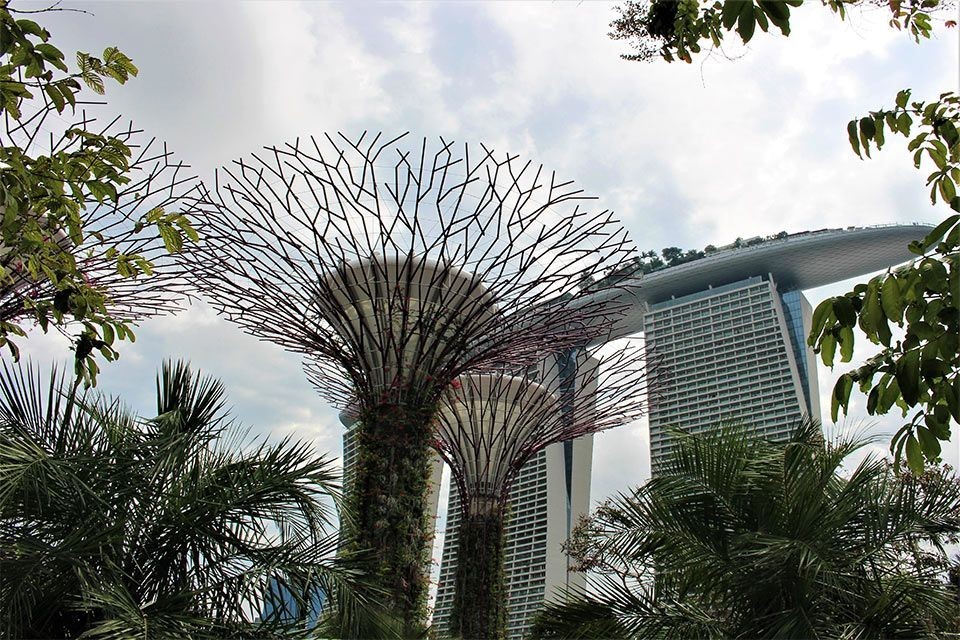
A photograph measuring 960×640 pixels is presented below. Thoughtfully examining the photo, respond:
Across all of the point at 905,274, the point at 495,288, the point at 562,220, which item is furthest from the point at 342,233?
the point at 905,274

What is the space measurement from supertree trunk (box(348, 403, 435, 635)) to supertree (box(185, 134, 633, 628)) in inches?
0.6

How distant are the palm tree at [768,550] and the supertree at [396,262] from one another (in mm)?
2129

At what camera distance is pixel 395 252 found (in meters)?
8.41

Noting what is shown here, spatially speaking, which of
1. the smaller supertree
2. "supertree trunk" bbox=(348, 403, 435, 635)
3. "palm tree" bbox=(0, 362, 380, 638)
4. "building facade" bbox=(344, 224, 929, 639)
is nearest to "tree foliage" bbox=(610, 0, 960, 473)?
"palm tree" bbox=(0, 362, 380, 638)

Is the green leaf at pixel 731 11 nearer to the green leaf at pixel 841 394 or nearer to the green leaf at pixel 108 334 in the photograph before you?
the green leaf at pixel 841 394

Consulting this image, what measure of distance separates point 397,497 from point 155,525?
2323 mm

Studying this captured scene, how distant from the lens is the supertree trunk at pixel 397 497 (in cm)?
695

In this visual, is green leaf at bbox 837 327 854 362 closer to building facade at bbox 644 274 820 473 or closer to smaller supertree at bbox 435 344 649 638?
smaller supertree at bbox 435 344 649 638

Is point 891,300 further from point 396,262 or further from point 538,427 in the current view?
point 538,427

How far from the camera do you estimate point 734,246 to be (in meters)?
39.0

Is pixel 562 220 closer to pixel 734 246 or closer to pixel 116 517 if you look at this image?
pixel 116 517

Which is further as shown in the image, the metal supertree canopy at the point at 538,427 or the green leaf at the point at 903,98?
the metal supertree canopy at the point at 538,427

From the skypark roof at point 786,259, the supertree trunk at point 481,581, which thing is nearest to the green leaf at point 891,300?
the supertree trunk at point 481,581

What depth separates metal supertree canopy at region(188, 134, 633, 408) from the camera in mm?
7809
